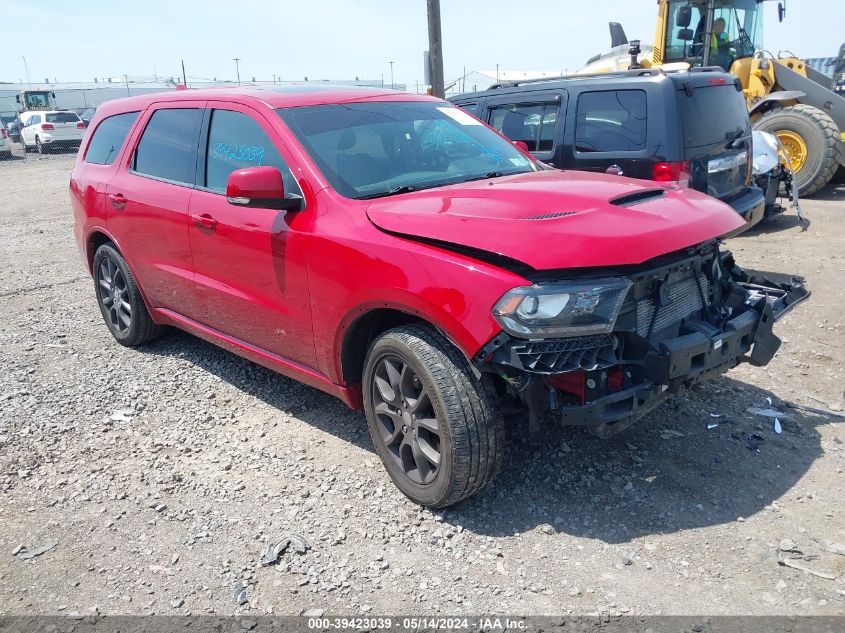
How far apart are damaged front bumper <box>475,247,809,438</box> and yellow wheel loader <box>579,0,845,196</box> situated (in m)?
8.81

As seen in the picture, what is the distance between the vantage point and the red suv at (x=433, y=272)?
2855 millimetres

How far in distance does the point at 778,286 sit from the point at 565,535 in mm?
1963

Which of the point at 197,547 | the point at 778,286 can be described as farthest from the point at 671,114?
the point at 197,547

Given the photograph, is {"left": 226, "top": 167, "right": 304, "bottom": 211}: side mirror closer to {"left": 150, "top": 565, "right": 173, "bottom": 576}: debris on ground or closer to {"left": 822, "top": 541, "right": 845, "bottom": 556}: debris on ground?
{"left": 150, "top": 565, "right": 173, "bottom": 576}: debris on ground

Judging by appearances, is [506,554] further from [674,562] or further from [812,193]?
[812,193]

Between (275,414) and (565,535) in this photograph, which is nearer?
(565,535)

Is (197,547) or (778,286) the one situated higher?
(778,286)

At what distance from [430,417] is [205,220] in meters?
1.91

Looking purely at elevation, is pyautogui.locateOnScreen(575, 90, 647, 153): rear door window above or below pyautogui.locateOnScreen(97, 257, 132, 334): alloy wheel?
above

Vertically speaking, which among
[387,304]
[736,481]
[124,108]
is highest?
[124,108]

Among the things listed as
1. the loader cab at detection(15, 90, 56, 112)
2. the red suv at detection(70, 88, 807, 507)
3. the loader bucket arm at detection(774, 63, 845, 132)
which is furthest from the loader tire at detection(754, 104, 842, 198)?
the loader cab at detection(15, 90, 56, 112)

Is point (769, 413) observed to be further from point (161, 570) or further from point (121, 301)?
point (121, 301)

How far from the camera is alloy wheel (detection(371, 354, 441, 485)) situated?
3.21m

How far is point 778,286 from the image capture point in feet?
13.0
